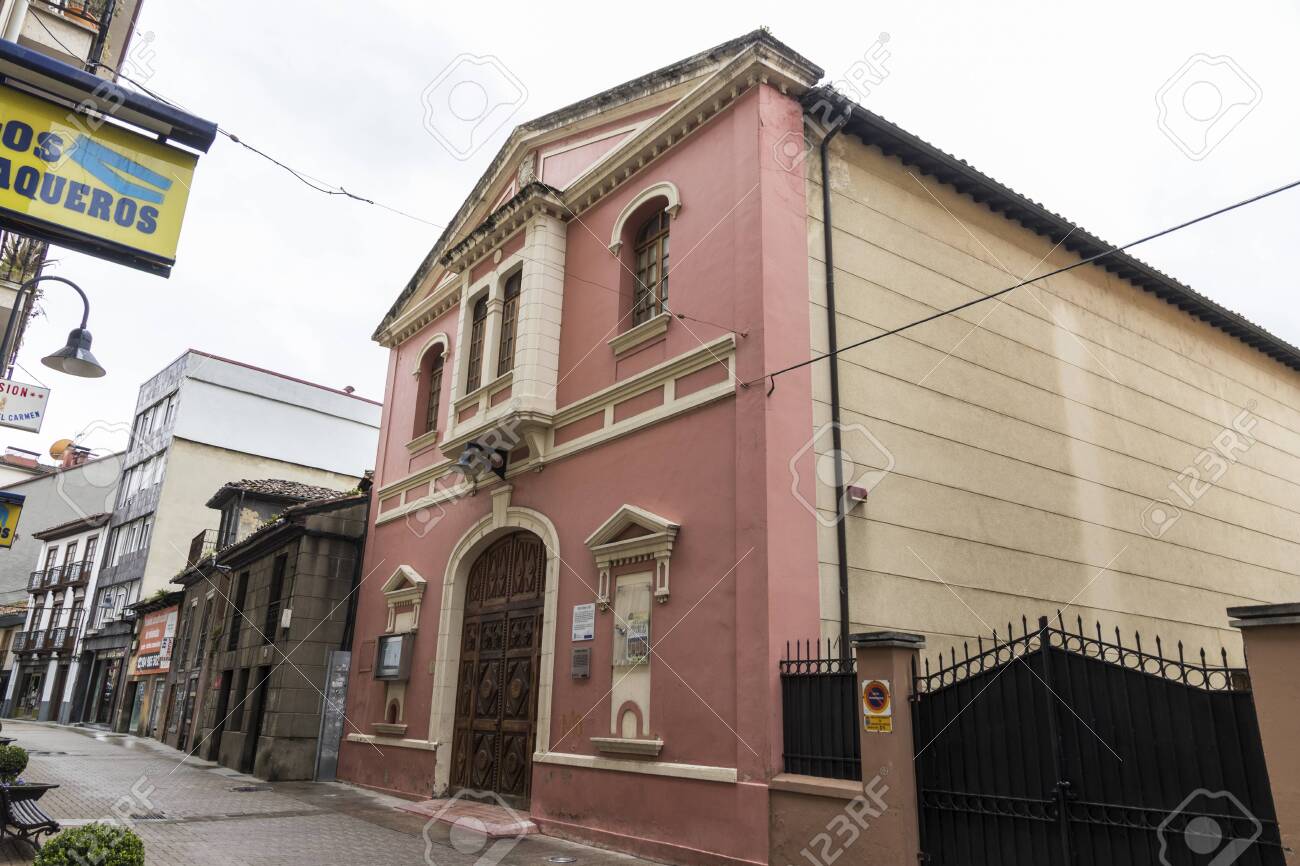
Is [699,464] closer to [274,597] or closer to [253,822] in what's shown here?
[253,822]

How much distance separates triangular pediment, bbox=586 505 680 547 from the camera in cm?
997

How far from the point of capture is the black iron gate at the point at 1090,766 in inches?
218

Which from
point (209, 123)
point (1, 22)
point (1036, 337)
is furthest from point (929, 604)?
point (1, 22)

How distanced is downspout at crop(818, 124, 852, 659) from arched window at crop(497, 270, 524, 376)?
5.32 meters

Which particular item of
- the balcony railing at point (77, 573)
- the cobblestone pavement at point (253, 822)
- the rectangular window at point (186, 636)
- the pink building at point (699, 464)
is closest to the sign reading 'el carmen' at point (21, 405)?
the cobblestone pavement at point (253, 822)

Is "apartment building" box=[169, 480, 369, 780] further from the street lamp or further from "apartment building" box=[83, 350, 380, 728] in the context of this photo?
"apartment building" box=[83, 350, 380, 728]

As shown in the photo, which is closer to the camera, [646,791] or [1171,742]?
[1171,742]

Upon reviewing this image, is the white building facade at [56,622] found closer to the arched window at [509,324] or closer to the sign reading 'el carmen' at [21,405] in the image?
the arched window at [509,324]

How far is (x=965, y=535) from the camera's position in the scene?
10.7 m

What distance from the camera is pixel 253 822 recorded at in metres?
11.0

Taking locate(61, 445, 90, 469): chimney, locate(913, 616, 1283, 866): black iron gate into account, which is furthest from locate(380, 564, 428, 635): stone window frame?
locate(61, 445, 90, 469): chimney

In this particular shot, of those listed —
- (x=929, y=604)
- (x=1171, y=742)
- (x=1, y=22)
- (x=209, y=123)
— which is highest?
(x=1, y=22)

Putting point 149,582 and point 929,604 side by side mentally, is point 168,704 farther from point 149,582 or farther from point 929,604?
point 929,604

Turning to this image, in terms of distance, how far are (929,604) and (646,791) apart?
12.5 ft
